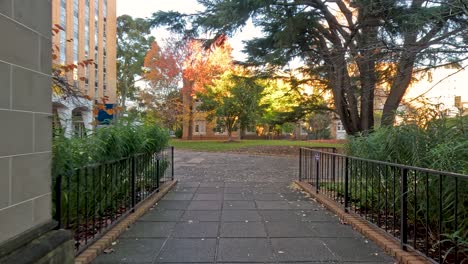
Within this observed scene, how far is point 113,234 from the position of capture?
4.82 m

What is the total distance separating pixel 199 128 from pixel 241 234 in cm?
5346

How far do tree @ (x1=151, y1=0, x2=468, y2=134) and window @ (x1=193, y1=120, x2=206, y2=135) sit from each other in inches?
1580

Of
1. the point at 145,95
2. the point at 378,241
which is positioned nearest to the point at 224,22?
the point at 378,241

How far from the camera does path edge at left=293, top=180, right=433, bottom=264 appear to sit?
3.96m

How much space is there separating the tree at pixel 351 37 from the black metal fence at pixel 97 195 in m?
5.48

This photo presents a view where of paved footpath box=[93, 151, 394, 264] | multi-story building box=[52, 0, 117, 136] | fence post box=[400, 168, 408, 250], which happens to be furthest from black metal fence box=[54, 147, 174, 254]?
multi-story building box=[52, 0, 117, 136]

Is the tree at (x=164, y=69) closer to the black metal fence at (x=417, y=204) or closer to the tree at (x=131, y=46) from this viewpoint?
the tree at (x=131, y=46)

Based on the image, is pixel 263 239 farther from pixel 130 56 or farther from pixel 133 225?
pixel 130 56

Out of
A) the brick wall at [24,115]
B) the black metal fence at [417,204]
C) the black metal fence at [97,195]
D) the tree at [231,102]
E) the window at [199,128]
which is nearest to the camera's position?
the brick wall at [24,115]

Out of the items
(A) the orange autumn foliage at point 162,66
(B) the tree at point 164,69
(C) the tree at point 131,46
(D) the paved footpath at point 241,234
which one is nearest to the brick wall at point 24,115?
(D) the paved footpath at point 241,234

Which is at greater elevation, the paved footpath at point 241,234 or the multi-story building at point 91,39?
the multi-story building at point 91,39

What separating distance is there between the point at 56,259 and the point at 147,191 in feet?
15.9

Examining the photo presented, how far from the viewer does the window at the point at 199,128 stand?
57812mm

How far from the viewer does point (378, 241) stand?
4613 mm
